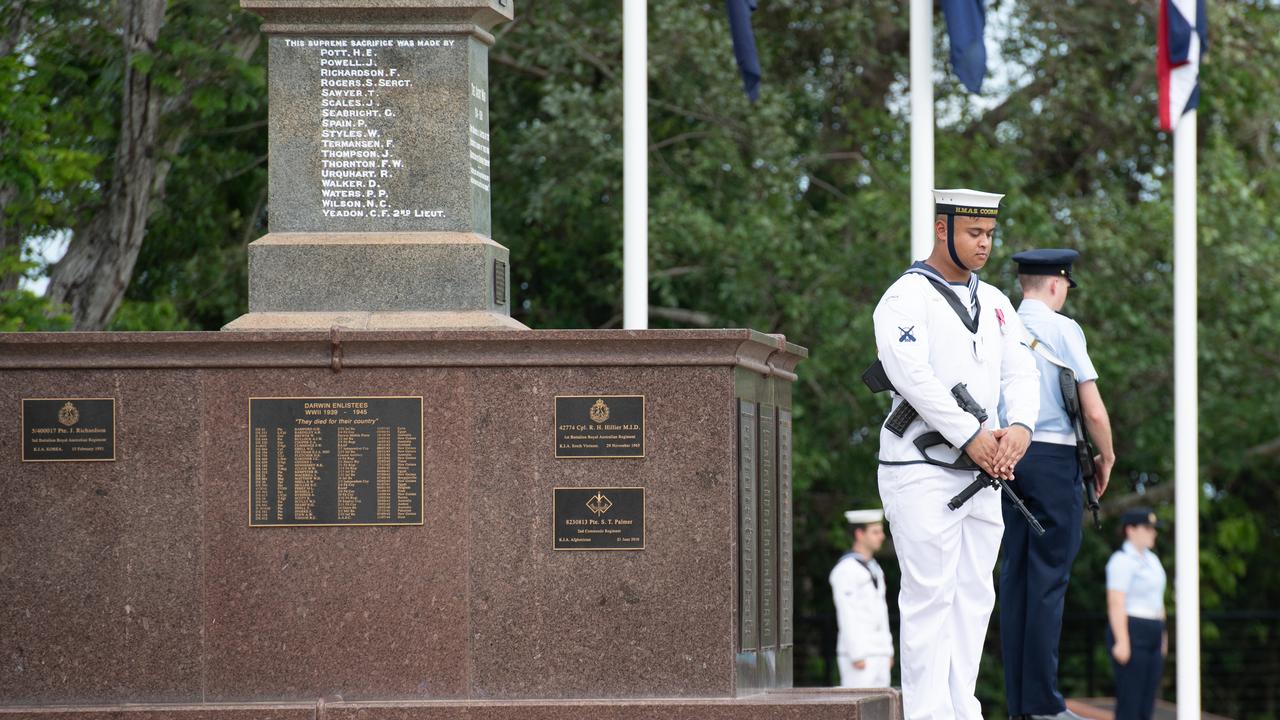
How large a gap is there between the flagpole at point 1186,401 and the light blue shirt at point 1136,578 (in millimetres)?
180

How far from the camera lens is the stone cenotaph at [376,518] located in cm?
828

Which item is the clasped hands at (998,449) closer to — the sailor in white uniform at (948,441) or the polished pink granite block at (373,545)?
the sailor in white uniform at (948,441)

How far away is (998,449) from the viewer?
7891 millimetres

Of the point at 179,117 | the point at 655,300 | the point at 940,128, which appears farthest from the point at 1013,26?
the point at 179,117

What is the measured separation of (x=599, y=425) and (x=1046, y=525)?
2206 mm

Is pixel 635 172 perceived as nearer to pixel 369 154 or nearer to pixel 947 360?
pixel 369 154

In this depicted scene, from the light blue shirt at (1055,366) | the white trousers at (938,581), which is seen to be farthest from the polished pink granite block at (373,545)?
the light blue shirt at (1055,366)

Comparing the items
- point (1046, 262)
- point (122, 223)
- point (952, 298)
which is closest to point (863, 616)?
point (1046, 262)

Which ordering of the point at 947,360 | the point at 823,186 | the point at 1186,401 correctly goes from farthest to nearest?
the point at 823,186 → the point at 1186,401 → the point at 947,360

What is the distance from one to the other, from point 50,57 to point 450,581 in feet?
32.3

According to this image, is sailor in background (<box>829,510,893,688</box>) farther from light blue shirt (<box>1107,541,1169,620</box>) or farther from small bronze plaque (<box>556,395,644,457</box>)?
small bronze plaque (<box>556,395,644,457</box>)

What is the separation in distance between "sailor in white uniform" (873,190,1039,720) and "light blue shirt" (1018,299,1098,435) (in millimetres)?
1023

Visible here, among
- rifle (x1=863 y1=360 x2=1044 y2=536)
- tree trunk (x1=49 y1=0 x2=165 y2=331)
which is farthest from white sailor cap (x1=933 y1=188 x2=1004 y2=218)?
tree trunk (x1=49 y1=0 x2=165 y2=331)

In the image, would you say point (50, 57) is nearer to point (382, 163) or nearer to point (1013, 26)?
point (382, 163)
